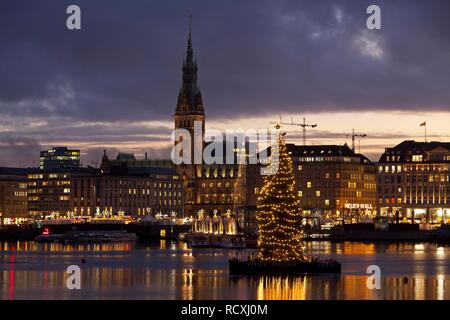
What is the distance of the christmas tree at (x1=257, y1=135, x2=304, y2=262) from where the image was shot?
7581 centimetres

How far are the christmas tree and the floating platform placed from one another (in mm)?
577

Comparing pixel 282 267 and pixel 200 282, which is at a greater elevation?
pixel 282 267

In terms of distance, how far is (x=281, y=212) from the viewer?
7650 centimetres

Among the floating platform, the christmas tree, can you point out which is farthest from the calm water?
the christmas tree

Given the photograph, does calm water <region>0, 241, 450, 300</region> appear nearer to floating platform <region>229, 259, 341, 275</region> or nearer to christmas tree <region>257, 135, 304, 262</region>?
floating platform <region>229, 259, 341, 275</region>

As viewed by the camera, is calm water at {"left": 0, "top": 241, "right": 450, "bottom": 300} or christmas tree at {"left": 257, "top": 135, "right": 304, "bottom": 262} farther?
christmas tree at {"left": 257, "top": 135, "right": 304, "bottom": 262}

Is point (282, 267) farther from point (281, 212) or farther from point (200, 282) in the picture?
point (200, 282)

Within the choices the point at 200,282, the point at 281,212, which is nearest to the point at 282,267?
the point at 281,212

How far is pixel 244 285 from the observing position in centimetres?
7275

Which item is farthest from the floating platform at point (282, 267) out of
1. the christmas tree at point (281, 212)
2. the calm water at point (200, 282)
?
the calm water at point (200, 282)

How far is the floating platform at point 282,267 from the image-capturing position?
77.1 m

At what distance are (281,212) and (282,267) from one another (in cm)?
344
